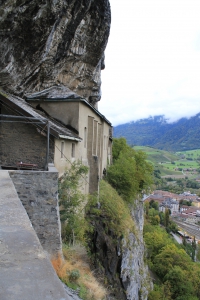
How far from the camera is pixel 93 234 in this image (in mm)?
14164

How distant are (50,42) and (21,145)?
646 cm

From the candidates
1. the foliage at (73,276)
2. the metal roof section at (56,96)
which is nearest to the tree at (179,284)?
the metal roof section at (56,96)

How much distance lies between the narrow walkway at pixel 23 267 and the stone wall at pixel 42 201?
12.7 feet

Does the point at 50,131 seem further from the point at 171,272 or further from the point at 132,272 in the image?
the point at 171,272

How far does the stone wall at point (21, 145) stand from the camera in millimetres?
11766

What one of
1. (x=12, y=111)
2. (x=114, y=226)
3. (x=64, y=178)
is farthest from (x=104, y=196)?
(x=12, y=111)

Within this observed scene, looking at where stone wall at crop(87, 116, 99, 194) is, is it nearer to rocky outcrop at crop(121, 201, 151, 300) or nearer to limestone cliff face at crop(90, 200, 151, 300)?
limestone cliff face at crop(90, 200, 151, 300)

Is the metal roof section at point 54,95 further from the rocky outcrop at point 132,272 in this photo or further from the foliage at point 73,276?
the foliage at point 73,276

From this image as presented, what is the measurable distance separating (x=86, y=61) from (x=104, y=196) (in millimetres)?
10689

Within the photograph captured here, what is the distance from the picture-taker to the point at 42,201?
340 inches

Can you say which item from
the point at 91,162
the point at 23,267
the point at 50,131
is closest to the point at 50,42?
the point at 50,131

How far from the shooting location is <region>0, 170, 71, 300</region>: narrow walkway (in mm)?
2484

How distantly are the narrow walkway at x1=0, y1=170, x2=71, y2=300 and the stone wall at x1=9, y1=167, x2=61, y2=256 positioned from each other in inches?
152

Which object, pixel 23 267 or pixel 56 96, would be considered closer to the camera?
pixel 23 267
